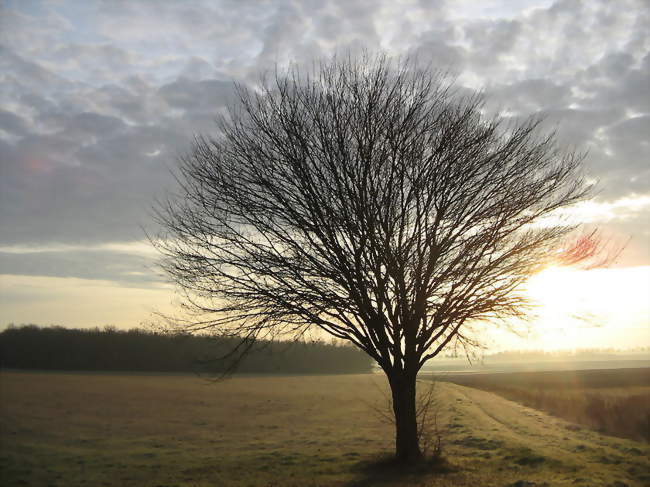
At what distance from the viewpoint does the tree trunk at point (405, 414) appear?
1355cm

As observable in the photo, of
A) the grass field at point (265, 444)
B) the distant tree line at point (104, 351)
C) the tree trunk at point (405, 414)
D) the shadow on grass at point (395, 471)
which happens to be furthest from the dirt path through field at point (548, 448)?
the distant tree line at point (104, 351)

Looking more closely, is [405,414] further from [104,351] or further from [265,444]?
[104,351]

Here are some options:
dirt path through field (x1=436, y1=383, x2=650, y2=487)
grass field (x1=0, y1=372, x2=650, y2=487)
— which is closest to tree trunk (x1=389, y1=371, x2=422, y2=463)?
grass field (x1=0, y1=372, x2=650, y2=487)

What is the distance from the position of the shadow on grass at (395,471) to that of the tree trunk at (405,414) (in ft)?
1.00

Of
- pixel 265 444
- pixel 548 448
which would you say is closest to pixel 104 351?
pixel 265 444

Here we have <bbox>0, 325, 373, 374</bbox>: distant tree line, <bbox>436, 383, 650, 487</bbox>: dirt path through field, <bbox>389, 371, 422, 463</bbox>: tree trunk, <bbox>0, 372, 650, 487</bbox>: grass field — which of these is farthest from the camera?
<bbox>0, 325, 373, 374</bbox>: distant tree line

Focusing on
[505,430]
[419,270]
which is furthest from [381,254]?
[505,430]

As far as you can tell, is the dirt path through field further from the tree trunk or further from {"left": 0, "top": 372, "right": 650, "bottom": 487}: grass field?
the tree trunk

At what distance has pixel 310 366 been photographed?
259 ft

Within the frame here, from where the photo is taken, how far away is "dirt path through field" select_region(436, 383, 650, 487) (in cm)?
1237

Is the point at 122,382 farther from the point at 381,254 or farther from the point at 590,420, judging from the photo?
the point at 381,254

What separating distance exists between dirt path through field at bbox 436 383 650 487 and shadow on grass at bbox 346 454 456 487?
1815mm

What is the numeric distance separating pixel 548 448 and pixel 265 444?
980 cm

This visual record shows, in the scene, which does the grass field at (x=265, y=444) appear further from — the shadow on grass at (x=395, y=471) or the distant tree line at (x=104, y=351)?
the distant tree line at (x=104, y=351)
